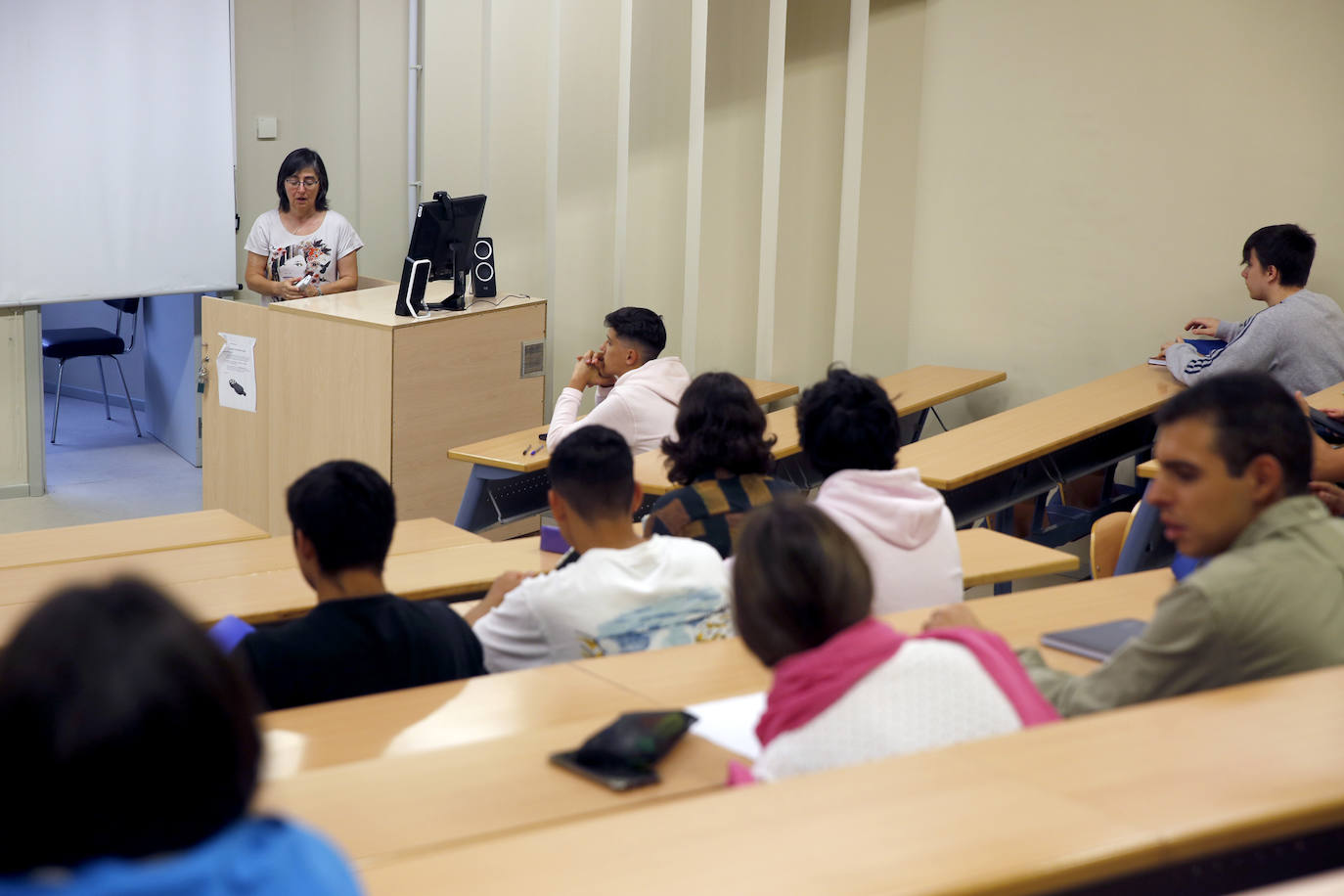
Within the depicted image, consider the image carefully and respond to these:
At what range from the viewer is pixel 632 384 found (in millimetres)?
4523

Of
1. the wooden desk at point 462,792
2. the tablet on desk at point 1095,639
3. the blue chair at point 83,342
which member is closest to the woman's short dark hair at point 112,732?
the wooden desk at point 462,792

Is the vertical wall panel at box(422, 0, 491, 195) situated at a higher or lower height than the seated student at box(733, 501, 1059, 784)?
higher

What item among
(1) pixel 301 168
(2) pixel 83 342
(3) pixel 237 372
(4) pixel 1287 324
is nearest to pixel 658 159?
(1) pixel 301 168

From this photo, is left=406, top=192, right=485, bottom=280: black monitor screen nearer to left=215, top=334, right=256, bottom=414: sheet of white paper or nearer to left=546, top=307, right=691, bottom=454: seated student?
left=215, top=334, right=256, bottom=414: sheet of white paper

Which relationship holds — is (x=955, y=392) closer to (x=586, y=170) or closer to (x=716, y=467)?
(x=586, y=170)

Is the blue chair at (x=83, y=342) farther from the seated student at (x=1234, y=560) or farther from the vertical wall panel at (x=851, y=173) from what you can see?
the seated student at (x=1234, y=560)

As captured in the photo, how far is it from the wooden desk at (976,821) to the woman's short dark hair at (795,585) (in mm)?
168

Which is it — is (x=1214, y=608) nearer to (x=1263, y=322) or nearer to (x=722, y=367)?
(x=1263, y=322)

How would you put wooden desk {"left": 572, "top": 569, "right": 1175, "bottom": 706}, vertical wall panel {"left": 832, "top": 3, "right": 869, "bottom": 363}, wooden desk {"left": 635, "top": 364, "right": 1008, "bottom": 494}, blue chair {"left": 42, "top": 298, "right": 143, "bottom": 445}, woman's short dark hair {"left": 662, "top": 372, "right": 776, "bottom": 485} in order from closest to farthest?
wooden desk {"left": 572, "top": 569, "right": 1175, "bottom": 706}, woman's short dark hair {"left": 662, "top": 372, "right": 776, "bottom": 485}, wooden desk {"left": 635, "top": 364, "right": 1008, "bottom": 494}, vertical wall panel {"left": 832, "top": 3, "right": 869, "bottom": 363}, blue chair {"left": 42, "top": 298, "right": 143, "bottom": 445}

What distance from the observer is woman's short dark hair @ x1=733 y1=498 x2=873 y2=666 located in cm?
156

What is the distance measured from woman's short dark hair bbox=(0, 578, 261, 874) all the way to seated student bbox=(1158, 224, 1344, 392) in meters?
4.19

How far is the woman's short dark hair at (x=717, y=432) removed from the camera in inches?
117

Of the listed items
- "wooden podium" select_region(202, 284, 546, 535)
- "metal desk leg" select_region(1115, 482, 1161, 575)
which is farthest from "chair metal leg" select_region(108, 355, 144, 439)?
"metal desk leg" select_region(1115, 482, 1161, 575)

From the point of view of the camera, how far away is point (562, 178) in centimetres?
661
